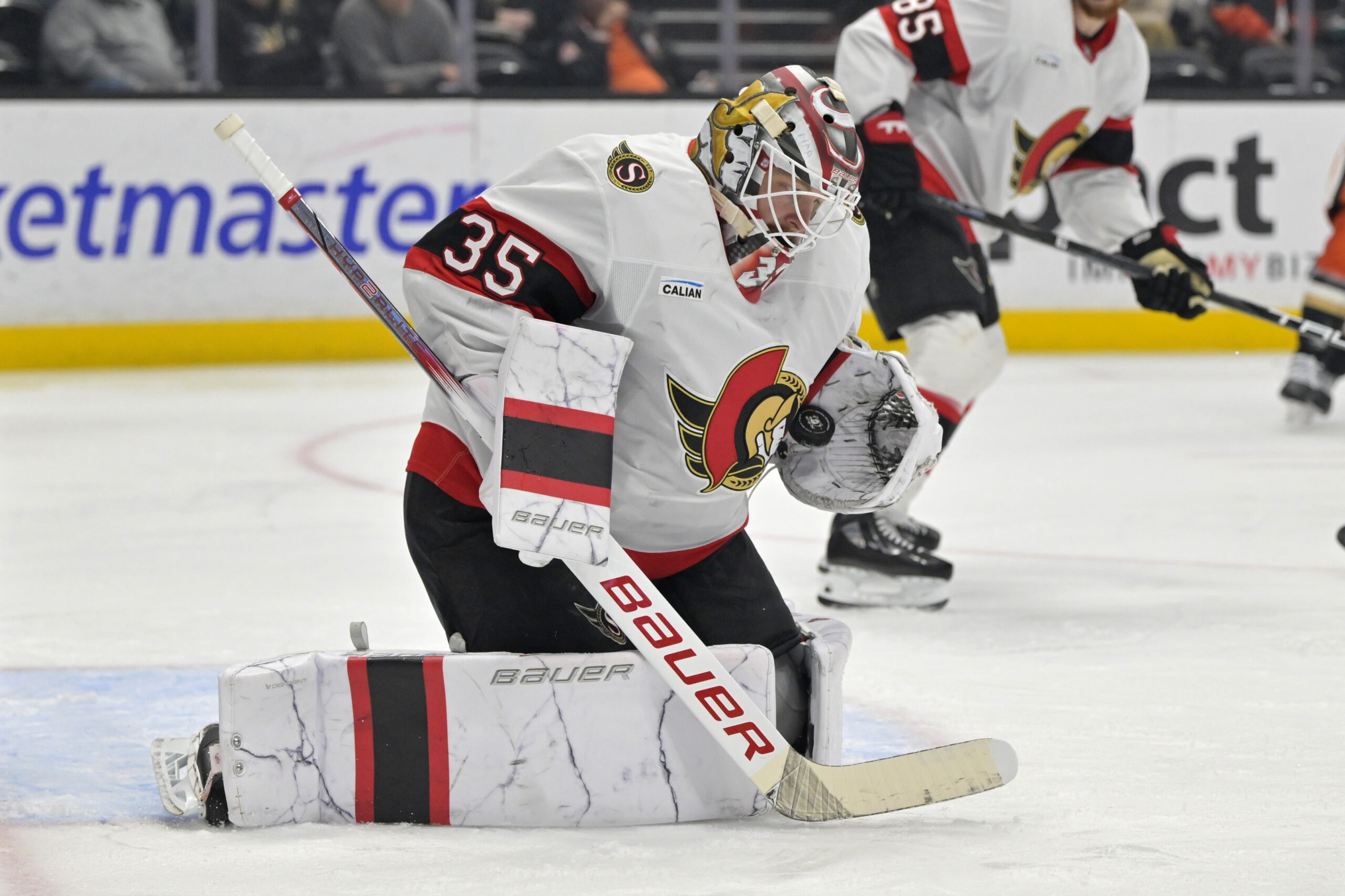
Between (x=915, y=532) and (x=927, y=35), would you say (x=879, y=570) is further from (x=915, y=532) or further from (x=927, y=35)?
(x=927, y=35)

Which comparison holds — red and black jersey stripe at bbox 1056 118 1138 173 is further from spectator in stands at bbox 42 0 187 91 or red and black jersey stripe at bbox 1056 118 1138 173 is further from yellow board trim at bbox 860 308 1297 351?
spectator in stands at bbox 42 0 187 91

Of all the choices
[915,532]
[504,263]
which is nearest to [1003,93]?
[915,532]

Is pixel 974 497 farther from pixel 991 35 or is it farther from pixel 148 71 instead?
pixel 148 71

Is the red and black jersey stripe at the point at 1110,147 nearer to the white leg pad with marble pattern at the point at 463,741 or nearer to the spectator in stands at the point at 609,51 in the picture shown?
the white leg pad with marble pattern at the point at 463,741

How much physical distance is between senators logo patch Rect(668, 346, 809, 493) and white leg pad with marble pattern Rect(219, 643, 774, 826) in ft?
0.71

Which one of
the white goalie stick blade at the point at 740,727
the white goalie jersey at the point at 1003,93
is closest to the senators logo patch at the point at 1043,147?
the white goalie jersey at the point at 1003,93

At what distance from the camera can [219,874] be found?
1563 millimetres

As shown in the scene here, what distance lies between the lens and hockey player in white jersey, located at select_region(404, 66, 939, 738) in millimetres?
1743

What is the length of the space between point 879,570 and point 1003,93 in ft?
2.97

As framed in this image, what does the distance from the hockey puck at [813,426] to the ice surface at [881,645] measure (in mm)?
369

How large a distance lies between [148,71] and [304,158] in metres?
0.65

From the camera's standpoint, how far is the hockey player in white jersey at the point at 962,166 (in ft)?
9.62

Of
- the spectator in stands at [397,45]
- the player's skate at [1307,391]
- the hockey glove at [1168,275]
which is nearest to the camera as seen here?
the hockey glove at [1168,275]

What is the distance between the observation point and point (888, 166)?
2941 mm
